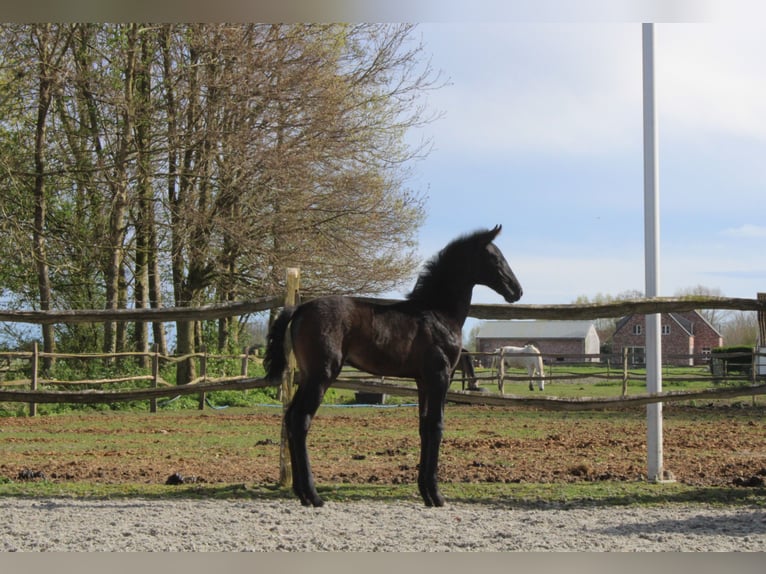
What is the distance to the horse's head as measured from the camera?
208 inches

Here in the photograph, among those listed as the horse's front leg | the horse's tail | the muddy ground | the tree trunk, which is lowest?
the muddy ground

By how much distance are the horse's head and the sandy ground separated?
4.40 ft

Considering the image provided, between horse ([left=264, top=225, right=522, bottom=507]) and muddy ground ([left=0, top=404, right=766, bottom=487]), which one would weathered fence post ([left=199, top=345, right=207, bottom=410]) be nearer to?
muddy ground ([left=0, top=404, right=766, bottom=487])

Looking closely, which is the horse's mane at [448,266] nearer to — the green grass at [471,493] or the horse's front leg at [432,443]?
the horse's front leg at [432,443]

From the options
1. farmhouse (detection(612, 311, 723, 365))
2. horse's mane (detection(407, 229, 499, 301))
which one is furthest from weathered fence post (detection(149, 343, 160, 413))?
farmhouse (detection(612, 311, 723, 365))

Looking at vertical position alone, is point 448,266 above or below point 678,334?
below

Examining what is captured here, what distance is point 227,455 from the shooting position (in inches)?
314

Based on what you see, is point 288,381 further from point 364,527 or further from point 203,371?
point 203,371

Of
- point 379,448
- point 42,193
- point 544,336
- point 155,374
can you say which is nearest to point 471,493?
point 379,448

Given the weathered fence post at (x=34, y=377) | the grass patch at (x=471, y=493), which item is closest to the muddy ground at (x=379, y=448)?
the grass patch at (x=471, y=493)

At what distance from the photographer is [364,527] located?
445 cm

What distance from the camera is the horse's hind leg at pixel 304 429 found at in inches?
193

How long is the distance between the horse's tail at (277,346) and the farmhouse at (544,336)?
37179 mm

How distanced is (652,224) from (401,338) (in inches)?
86.1
